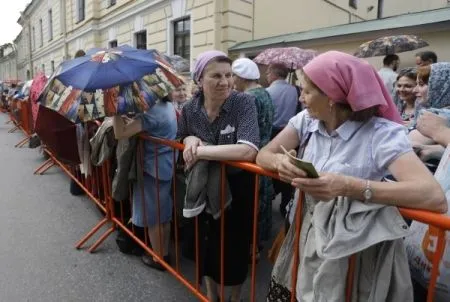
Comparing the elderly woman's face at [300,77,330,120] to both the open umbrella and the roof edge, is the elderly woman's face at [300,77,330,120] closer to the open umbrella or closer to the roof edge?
the open umbrella

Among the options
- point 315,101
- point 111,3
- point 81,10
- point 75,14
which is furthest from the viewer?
point 75,14

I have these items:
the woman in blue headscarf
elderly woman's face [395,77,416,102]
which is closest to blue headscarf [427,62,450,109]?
the woman in blue headscarf

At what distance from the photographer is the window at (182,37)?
1097cm

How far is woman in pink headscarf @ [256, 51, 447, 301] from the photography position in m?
1.29

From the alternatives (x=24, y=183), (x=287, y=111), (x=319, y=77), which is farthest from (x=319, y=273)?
(x=24, y=183)

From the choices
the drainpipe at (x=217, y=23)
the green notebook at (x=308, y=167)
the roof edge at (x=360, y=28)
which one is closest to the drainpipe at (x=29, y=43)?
the drainpipe at (x=217, y=23)

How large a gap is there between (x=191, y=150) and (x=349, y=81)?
3.43 ft

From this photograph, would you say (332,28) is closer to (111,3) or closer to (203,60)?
(203,60)

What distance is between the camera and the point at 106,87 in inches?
95.9

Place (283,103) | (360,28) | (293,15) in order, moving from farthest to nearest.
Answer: (293,15), (360,28), (283,103)

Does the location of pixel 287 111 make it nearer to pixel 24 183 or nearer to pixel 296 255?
pixel 296 255

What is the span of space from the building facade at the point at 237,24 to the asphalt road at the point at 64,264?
6056mm

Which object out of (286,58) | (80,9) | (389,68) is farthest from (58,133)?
(80,9)

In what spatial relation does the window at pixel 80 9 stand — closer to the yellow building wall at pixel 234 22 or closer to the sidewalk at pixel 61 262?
the yellow building wall at pixel 234 22
